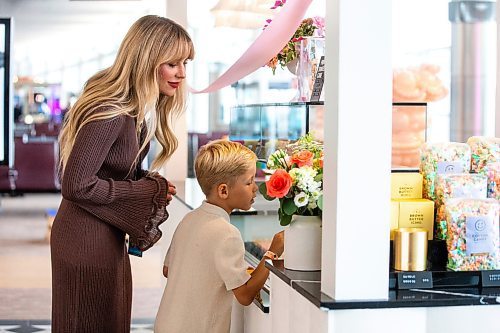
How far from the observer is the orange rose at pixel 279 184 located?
258 centimetres

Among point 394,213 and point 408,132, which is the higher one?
point 408,132

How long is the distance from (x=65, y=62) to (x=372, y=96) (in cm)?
3326

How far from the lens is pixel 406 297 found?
227cm

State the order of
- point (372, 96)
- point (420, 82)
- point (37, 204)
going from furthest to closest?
point (37, 204)
point (420, 82)
point (372, 96)

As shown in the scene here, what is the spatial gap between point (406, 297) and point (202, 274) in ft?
2.74

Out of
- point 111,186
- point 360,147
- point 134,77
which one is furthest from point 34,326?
point 360,147

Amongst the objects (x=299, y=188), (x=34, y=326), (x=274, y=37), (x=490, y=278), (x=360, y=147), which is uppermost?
(x=274, y=37)

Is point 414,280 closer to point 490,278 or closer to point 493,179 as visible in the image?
point 490,278

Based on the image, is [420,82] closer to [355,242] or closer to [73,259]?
[355,242]

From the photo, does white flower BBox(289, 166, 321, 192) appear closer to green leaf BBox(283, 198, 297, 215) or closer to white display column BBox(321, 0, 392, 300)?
green leaf BBox(283, 198, 297, 215)

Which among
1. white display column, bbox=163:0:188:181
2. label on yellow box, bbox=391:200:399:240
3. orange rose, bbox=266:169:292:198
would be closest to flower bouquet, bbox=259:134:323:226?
orange rose, bbox=266:169:292:198

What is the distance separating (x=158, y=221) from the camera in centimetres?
312

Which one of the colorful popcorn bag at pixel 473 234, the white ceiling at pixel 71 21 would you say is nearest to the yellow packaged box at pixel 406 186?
the colorful popcorn bag at pixel 473 234

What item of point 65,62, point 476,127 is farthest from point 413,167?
point 65,62
